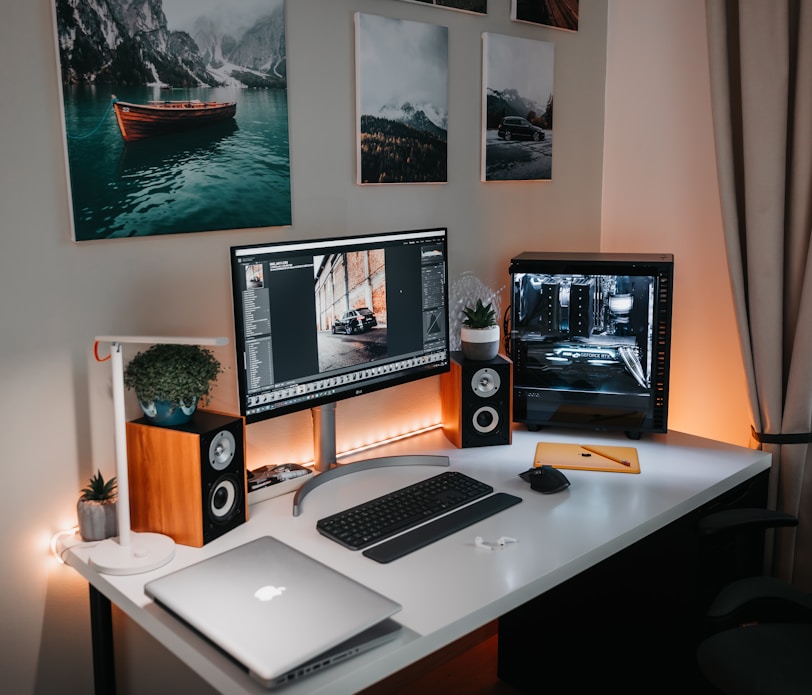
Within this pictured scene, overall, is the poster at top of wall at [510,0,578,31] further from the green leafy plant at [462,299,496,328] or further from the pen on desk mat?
the pen on desk mat

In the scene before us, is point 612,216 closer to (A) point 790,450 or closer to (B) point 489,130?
(B) point 489,130

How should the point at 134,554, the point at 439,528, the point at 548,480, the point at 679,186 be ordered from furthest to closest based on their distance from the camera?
the point at 679,186 < the point at 548,480 < the point at 439,528 < the point at 134,554

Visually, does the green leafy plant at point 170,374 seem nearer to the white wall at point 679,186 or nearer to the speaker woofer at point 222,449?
the speaker woofer at point 222,449

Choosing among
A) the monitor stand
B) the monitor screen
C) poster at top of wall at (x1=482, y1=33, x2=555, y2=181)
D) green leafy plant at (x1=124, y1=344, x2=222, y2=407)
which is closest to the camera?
green leafy plant at (x1=124, y1=344, x2=222, y2=407)

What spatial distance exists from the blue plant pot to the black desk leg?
12.8 inches

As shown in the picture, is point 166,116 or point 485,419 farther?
point 485,419

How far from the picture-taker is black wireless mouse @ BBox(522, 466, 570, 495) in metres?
1.81

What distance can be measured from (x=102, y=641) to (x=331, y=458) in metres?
0.61

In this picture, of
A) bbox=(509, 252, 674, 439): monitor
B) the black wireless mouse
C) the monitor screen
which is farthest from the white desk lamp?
bbox=(509, 252, 674, 439): monitor

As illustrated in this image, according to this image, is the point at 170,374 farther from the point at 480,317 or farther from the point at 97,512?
the point at 480,317

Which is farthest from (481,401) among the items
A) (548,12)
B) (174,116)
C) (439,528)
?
(548,12)

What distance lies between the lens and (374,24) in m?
2.03

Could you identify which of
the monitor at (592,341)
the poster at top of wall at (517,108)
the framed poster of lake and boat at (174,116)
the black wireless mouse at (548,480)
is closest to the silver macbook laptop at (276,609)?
the black wireless mouse at (548,480)

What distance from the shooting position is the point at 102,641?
1624 millimetres
